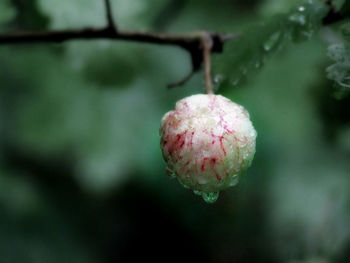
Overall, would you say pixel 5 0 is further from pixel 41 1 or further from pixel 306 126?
pixel 306 126

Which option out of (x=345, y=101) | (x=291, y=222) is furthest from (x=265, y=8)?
(x=291, y=222)

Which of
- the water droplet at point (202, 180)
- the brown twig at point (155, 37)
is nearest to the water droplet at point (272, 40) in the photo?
the brown twig at point (155, 37)

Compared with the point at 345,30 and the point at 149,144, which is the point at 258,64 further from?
the point at 149,144

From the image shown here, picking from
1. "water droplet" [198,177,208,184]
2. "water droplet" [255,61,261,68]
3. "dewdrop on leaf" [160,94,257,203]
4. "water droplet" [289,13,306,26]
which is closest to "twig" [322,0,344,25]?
"water droplet" [289,13,306,26]

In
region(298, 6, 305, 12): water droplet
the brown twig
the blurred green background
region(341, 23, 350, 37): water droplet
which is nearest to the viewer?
region(341, 23, 350, 37): water droplet

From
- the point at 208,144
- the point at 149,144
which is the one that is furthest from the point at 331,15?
the point at 149,144

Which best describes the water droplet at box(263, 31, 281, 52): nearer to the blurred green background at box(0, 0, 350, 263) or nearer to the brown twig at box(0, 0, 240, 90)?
the blurred green background at box(0, 0, 350, 263)

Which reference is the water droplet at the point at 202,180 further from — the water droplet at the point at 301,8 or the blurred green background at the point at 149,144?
the water droplet at the point at 301,8
